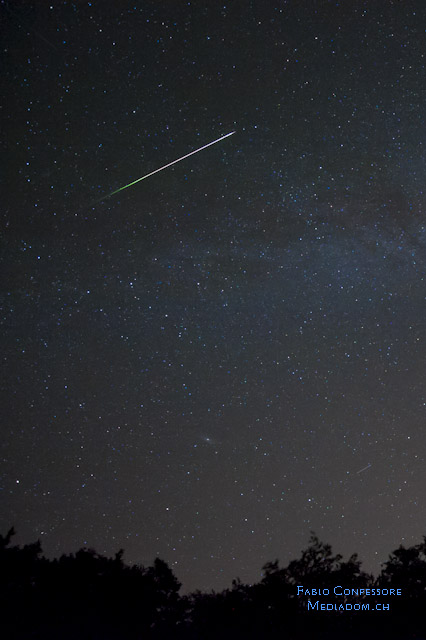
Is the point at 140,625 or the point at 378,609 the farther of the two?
the point at 140,625

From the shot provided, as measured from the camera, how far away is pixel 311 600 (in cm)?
1953

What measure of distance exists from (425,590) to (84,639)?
525 inches

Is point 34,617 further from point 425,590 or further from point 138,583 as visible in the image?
point 425,590

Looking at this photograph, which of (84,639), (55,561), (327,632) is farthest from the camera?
(55,561)

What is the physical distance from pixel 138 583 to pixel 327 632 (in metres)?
8.71

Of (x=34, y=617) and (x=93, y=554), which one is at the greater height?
(x=93, y=554)

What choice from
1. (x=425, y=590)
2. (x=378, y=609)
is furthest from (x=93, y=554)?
(x=425, y=590)

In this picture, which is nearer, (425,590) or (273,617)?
(425,590)

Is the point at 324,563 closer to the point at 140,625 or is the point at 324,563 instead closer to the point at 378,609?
the point at 378,609

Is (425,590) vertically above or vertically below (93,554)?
below

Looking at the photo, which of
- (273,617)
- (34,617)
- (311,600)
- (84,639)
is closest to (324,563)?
(311,600)

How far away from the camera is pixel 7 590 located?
18.8m

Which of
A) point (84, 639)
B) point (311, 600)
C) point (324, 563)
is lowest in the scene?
point (84, 639)

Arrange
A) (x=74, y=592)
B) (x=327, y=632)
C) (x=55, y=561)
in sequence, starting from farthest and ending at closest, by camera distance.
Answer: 1. (x=55, y=561)
2. (x=74, y=592)
3. (x=327, y=632)
